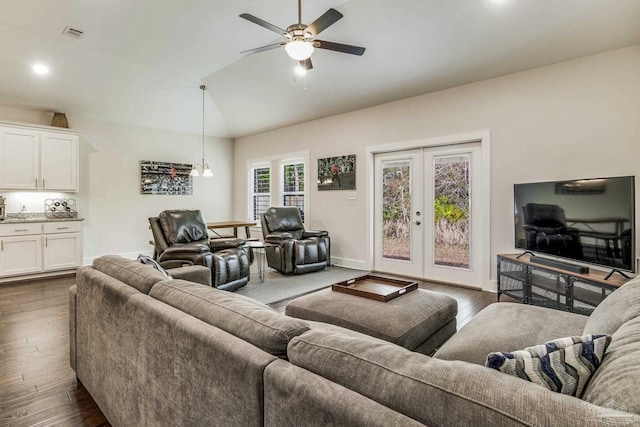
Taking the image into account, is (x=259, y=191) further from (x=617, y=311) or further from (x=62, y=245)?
(x=617, y=311)

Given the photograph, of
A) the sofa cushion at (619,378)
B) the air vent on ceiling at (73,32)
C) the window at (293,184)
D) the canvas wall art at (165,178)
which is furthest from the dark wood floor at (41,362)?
the window at (293,184)

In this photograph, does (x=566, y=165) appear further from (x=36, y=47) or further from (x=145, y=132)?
(x=145, y=132)

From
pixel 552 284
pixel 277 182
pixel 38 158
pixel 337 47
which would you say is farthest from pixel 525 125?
pixel 38 158

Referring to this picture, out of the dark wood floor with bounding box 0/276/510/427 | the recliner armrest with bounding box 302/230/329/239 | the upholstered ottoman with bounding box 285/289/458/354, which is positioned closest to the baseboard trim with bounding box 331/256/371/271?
the recliner armrest with bounding box 302/230/329/239

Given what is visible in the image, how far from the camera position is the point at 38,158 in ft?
16.8

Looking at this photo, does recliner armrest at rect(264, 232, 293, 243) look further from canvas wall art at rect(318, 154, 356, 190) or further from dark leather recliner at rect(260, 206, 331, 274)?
Answer: canvas wall art at rect(318, 154, 356, 190)

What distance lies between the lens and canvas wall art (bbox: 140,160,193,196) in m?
6.66

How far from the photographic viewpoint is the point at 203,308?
123 centimetres

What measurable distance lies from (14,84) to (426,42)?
19.0ft

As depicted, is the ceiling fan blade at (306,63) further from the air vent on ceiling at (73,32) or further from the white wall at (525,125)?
the air vent on ceiling at (73,32)

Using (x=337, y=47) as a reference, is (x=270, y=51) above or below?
above

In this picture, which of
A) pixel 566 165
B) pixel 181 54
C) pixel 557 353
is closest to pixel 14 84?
pixel 181 54

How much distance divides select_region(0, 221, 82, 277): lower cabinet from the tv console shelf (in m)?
6.32

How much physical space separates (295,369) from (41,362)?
8.72 feet
